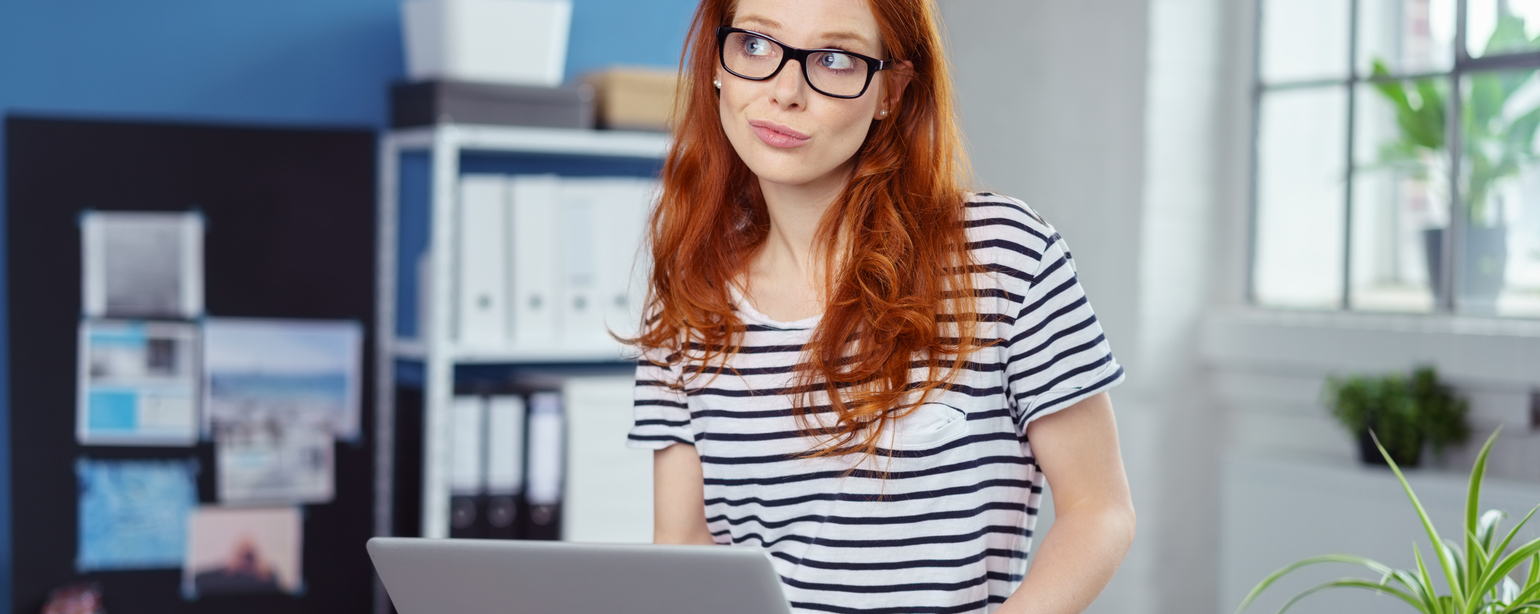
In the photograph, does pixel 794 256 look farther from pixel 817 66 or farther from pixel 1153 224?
pixel 1153 224

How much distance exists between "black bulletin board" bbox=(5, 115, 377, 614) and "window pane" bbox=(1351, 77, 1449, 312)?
2.15 metres

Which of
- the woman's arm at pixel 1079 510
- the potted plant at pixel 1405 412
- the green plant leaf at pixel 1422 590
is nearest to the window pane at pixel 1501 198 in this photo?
the potted plant at pixel 1405 412

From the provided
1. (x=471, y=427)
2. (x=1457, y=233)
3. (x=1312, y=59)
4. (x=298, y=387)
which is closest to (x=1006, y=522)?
(x=471, y=427)

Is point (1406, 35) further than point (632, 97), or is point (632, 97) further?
point (1406, 35)

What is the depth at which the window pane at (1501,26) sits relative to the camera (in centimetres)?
263

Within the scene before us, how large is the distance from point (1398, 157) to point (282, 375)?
93.6 inches

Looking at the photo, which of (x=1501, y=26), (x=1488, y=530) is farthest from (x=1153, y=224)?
(x=1488, y=530)

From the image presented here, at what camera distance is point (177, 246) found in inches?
98.7

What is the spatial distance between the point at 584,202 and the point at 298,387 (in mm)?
675

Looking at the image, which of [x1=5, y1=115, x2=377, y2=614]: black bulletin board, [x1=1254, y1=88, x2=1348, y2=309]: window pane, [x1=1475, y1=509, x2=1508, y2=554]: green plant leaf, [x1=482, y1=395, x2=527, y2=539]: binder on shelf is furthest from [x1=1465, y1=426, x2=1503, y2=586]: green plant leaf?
[x1=5, y1=115, x2=377, y2=614]: black bulletin board

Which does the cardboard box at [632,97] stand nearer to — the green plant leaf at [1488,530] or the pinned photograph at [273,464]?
the pinned photograph at [273,464]

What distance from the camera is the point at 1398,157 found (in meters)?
2.86

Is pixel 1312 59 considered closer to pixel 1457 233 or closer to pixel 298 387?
pixel 1457 233

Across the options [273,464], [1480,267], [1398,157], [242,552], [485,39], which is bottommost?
[242,552]
